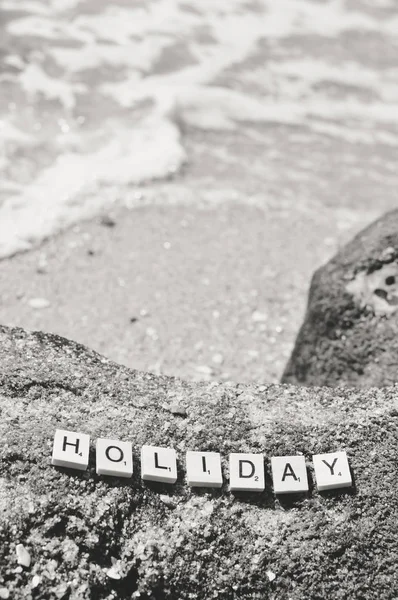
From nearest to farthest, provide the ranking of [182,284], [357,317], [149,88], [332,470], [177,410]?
[332,470] → [177,410] → [357,317] → [182,284] → [149,88]

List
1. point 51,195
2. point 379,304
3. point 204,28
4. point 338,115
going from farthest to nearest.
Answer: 1. point 204,28
2. point 338,115
3. point 51,195
4. point 379,304

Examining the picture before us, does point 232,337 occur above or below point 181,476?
below

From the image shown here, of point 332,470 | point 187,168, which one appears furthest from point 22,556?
point 187,168

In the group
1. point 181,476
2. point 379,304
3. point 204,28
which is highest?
point 181,476

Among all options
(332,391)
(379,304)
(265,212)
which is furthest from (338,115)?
(332,391)

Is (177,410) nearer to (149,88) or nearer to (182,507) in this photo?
(182,507)

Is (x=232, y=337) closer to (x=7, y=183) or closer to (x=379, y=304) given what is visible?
(x=379, y=304)

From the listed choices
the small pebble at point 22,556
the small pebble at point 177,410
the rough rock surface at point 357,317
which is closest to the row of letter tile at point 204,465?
the small pebble at point 177,410
